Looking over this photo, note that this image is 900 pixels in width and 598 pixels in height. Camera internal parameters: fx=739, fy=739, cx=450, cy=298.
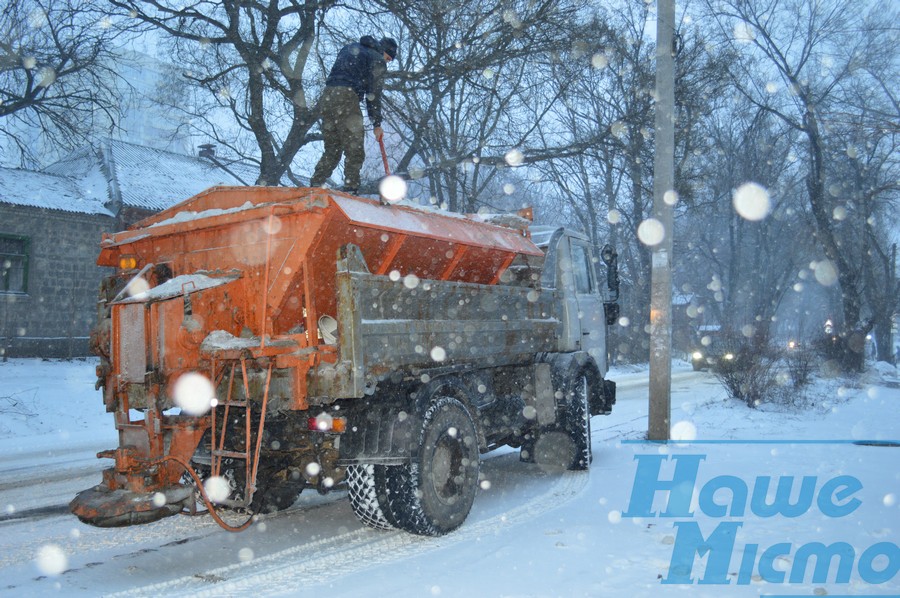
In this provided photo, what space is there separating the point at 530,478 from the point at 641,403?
8.06 metres

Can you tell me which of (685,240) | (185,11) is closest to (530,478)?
(185,11)

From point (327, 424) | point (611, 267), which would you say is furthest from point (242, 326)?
point (611, 267)

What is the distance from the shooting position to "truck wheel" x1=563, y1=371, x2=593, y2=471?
7848mm

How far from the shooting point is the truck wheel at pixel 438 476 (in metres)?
5.17

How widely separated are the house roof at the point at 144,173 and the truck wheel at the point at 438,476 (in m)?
17.4

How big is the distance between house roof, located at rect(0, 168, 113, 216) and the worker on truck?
15.7m

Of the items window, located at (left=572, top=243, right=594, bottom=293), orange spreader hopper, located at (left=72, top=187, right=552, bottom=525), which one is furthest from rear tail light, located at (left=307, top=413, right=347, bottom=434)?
window, located at (left=572, top=243, right=594, bottom=293)

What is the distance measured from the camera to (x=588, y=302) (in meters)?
8.89

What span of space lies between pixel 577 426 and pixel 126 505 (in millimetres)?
4751

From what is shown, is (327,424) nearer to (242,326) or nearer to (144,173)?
(242,326)

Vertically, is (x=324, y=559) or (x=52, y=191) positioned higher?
(x=52, y=191)

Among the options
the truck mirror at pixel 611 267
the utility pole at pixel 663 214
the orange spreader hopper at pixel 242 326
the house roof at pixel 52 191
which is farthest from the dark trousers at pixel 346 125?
the house roof at pixel 52 191

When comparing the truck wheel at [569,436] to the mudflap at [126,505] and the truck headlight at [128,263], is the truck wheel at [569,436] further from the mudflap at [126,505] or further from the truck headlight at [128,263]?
the truck headlight at [128,263]

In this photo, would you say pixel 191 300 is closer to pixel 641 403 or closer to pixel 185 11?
pixel 185 11
